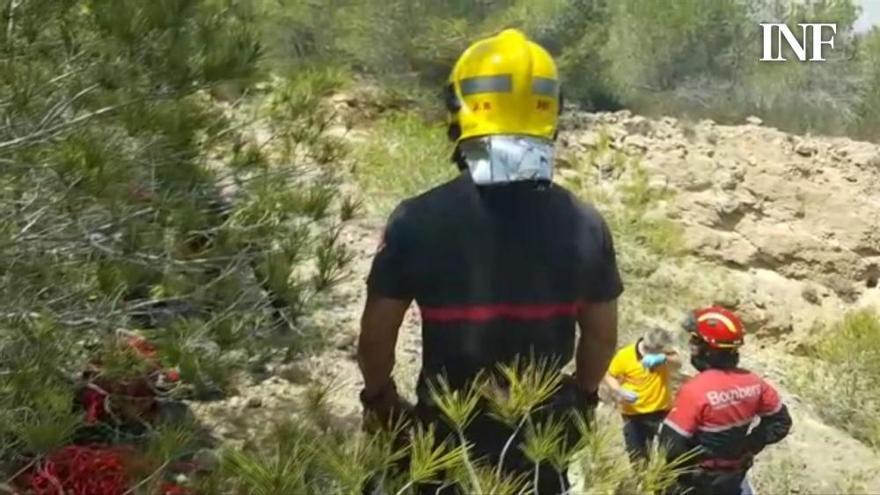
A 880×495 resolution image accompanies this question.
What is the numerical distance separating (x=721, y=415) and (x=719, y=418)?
1 centimetres

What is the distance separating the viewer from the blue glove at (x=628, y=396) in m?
4.44

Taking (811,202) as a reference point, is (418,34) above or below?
above

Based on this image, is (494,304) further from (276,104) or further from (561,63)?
(561,63)

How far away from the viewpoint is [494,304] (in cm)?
207

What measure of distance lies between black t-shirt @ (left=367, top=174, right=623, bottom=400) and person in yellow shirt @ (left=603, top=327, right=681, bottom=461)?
93.0 inches

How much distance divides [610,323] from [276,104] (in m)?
1.65

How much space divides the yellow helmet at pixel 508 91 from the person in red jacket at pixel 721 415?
1677 millimetres

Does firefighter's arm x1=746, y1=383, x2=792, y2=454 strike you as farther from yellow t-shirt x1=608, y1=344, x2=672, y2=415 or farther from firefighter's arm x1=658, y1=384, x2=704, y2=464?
yellow t-shirt x1=608, y1=344, x2=672, y2=415

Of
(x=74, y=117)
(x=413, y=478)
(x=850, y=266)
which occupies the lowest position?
(x=850, y=266)

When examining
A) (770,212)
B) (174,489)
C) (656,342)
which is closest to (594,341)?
(174,489)

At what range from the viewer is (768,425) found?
3.71 meters

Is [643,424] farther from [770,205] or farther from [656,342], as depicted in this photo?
[770,205]

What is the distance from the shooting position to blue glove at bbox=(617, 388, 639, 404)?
175 inches

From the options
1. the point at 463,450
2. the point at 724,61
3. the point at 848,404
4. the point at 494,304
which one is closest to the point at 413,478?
the point at 463,450
